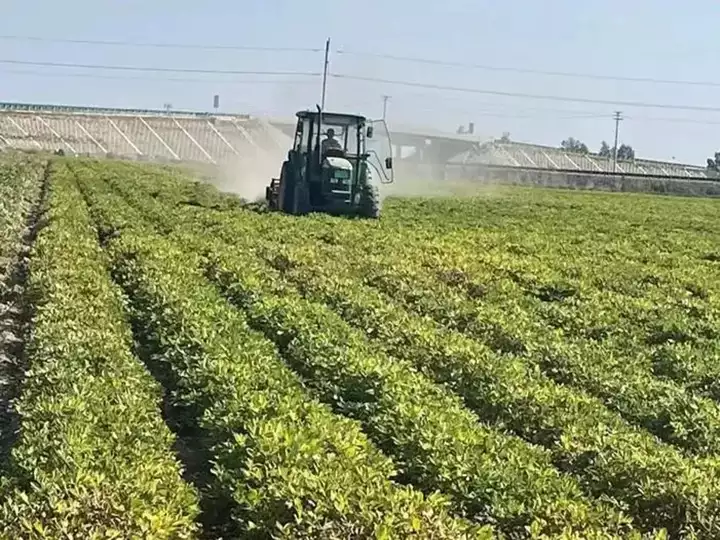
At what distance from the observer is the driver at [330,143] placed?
25891 millimetres

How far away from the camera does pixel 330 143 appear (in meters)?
26.0

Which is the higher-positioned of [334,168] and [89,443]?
[334,168]

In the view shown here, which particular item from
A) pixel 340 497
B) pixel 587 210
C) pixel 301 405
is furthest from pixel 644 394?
pixel 587 210

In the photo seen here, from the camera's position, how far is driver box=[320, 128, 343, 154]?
25.9m

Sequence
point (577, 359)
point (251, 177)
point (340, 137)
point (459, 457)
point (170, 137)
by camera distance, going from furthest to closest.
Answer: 1. point (170, 137)
2. point (251, 177)
3. point (340, 137)
4. point (577, 359)
5. point (459, 457)

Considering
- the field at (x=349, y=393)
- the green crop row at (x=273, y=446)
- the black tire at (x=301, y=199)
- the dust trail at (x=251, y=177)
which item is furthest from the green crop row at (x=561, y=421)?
the dust trail at (x=251, y=177)

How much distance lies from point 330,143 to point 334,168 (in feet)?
2.62

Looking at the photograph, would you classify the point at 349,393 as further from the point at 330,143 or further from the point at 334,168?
the point at 330,143

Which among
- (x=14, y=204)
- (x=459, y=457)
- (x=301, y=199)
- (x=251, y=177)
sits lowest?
(x=459, y=457)

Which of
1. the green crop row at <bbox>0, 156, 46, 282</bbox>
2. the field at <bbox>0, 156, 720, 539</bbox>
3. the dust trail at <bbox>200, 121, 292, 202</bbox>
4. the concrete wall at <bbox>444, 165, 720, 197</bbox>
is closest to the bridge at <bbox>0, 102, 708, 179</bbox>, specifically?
the concrete wall at <bbox>444, 165, 720, 197</bbox>

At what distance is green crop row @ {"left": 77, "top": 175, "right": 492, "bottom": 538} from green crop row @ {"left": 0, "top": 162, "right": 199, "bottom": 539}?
0.35 m

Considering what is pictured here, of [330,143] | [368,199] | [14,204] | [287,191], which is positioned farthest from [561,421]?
[14,204]

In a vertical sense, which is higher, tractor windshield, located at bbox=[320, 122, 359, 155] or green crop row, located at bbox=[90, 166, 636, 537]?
tractor windshield, located at bbox=[320, 122, 359, 155]

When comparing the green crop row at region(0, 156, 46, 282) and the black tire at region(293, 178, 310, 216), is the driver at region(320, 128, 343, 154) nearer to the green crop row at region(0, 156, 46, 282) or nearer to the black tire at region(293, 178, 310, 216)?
the black tire at region(293, 178, 310, 216)
